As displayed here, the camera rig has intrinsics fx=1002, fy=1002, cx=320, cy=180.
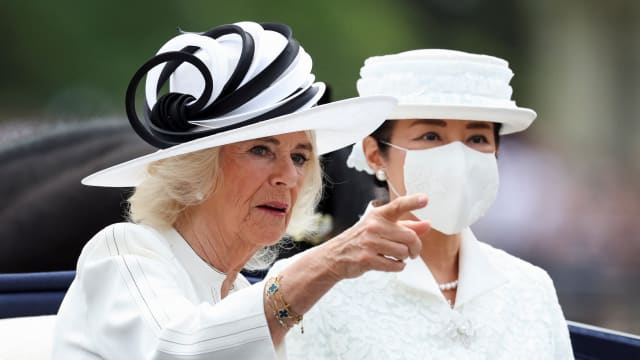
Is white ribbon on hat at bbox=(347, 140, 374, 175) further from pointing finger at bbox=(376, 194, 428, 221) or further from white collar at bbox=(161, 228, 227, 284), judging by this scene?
Result: pointing finger at bbox=(376, 194, 428, 221)

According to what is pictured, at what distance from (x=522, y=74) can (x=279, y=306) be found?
3770mm

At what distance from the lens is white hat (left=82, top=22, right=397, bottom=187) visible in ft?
5.07

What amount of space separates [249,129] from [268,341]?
320 millimetres

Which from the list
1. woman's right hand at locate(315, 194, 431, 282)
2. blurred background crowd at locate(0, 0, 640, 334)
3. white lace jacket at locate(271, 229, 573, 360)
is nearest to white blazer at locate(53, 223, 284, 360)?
woman's right hand at locate(315, 194, 431, 282)

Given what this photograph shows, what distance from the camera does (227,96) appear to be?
1.58m

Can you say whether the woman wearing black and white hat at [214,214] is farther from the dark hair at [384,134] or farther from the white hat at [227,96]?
the dark hair at [384,134]

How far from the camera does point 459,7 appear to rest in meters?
4.70

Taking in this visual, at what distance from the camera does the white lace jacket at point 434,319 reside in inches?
80.2

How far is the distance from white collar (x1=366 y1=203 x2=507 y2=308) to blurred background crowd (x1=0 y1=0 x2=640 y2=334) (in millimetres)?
1593

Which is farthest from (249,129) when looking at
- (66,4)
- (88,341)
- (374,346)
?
(66,4)

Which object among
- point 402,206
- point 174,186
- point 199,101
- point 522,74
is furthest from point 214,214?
point 522,74

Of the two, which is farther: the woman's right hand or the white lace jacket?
the white lace jacket

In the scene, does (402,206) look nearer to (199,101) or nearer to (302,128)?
(302,128)

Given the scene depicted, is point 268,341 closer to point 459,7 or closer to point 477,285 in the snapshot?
point 477,285
